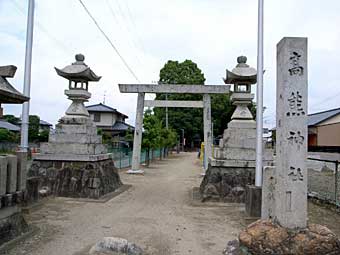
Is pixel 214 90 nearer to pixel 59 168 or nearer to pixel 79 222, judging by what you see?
pixel 59 168

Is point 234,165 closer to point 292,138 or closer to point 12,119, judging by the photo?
point 292,138

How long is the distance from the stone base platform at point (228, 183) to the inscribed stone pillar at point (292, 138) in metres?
4.94

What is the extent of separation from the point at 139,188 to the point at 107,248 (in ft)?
26.0

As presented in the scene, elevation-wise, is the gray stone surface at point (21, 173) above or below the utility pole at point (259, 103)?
below

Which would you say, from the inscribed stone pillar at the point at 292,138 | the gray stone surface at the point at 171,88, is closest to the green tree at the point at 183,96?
the gray stone surface at the point at 171,88

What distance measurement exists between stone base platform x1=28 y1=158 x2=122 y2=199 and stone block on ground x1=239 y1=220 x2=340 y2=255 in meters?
6.51

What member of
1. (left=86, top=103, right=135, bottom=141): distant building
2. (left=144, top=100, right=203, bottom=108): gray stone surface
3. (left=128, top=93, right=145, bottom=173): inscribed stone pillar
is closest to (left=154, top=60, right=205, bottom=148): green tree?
(left=86, top=103, right=135, bottom=141): distant building

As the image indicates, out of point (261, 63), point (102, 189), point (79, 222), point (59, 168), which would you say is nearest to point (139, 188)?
point (102, 189)

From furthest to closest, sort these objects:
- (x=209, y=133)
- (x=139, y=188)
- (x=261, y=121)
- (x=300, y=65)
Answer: (x=209, y=133), (x=139, y=188), (x=261, y=121), (x=300, y=65)

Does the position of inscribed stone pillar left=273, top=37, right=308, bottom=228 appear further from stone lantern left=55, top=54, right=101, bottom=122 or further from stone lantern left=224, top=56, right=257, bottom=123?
stone lantern left=55, top=54, right=101, bottom=122

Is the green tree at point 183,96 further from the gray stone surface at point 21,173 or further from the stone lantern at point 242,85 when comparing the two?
the gray stone surface at point 21,173

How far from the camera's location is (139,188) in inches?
521

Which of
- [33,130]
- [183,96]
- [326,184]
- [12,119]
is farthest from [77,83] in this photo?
[12,119]

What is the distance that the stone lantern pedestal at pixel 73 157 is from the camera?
10664 millimetres
